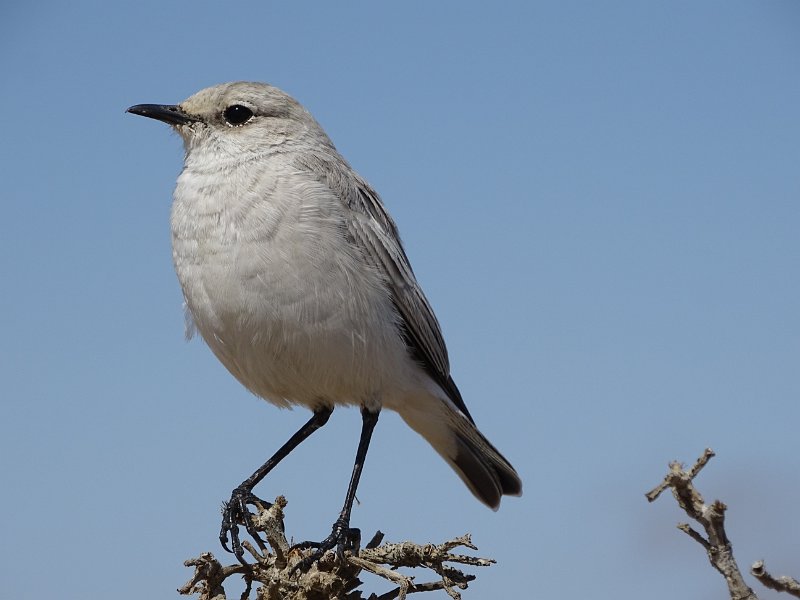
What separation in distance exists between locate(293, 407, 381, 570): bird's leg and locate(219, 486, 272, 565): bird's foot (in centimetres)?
39

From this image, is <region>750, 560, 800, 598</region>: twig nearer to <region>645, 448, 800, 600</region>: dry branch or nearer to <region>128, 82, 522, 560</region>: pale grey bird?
<region>645, 448, 800, 600</region>: dry branch

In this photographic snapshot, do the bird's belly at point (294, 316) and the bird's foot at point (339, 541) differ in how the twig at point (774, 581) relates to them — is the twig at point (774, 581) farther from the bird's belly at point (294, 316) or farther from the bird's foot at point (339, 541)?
the bird's belly at point (294, 316)

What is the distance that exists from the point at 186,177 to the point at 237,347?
1103 millimetres

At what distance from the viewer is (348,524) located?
517cm

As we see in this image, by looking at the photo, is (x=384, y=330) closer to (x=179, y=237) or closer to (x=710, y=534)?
(x=179, y=237)

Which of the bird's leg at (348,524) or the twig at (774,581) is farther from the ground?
the bird's leg at (348,524)

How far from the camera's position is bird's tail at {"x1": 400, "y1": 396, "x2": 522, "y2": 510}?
6254mm

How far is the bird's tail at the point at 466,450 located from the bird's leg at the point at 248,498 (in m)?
0.61

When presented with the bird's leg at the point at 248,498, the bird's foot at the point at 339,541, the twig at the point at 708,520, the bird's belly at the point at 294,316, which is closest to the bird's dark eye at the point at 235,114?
the bird's belly at the point at 294,316

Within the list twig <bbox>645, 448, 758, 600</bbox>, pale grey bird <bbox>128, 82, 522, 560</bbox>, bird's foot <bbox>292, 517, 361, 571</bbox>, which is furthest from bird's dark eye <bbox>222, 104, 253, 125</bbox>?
twig <bbox>645, 448, 758, 600</bbox>

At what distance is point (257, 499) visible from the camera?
528 cm

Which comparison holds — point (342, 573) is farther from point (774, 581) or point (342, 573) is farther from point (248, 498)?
point (774, 581)

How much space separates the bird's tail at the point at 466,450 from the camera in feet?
20.5

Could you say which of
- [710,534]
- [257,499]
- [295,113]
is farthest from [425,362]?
[710,534]
